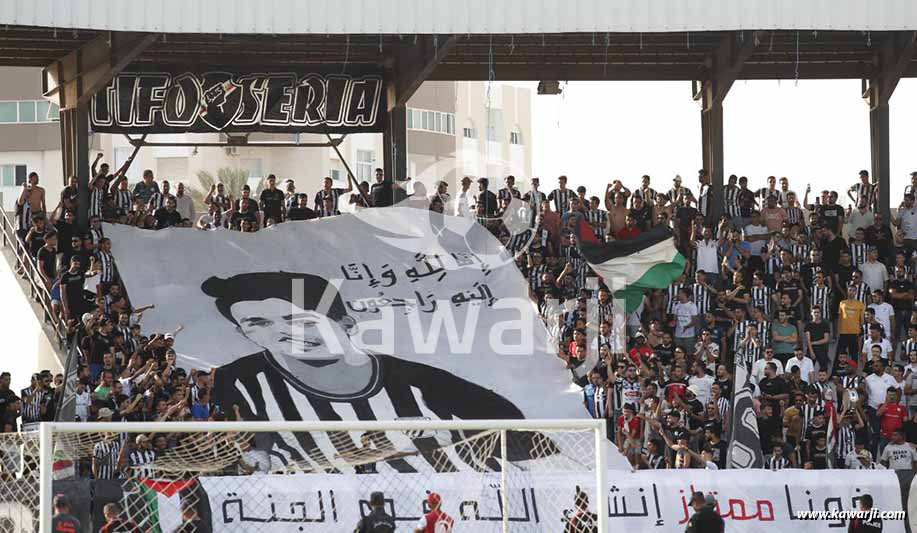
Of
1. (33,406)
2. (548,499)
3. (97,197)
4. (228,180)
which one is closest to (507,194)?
(97,197)

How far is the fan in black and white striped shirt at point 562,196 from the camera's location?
75.6 feet

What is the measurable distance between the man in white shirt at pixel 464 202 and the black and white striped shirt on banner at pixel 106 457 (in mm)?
7800

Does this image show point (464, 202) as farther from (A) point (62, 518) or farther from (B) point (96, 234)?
(A) point (62, 518)

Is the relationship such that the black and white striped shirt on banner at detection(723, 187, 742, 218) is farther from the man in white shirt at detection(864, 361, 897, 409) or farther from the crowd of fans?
the man in white shirt at detection(864, 361, 897, 409)

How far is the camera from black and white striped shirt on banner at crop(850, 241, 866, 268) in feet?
72.8

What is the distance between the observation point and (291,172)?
76.8 m

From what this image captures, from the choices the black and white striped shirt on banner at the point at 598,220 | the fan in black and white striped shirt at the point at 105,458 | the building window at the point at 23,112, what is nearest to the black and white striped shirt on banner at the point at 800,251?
the black and white striped shirt on banner at the point at 598,220

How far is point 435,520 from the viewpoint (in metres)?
14.8

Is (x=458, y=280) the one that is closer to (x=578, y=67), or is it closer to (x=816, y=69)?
(x=578, y=67)

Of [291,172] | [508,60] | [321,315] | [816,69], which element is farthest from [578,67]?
[291,172]

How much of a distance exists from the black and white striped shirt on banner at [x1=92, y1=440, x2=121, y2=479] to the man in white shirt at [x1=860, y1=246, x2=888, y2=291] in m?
10.9

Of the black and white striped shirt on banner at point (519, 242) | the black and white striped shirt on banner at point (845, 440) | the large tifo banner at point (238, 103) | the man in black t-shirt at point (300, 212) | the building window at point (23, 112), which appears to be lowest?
the black and white striped shirt on banner at point (845, 440)

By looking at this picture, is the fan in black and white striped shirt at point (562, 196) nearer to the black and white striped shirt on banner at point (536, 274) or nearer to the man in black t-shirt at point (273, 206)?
the black and white striped shirt on banner at point (536, 274)

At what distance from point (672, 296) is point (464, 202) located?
11.5 ft
